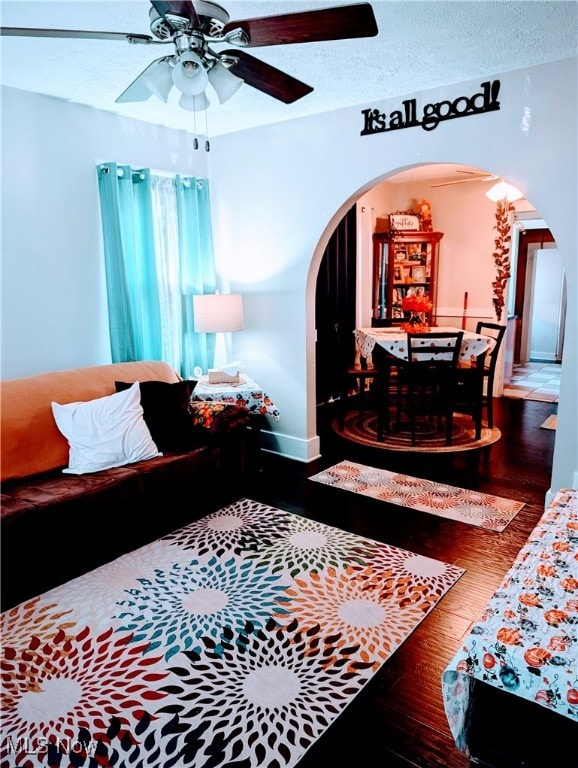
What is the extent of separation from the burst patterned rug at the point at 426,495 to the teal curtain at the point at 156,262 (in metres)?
1.61

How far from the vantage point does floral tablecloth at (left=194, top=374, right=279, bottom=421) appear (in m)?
3.83

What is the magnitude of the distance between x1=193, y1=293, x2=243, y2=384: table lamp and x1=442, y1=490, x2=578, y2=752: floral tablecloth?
2808 mm

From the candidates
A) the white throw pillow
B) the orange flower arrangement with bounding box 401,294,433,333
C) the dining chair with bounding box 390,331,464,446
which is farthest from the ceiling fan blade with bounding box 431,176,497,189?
the white throw pillow

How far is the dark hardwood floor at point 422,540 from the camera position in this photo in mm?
1678

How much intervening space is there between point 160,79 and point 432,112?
6.51 ft

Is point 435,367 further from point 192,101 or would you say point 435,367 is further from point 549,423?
point 192,101

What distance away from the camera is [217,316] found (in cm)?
407

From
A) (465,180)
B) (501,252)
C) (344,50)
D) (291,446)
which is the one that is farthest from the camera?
(465,180)

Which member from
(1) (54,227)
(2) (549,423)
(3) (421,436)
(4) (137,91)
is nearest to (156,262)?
(1) (54,227)

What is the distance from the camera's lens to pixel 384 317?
22.2 feet

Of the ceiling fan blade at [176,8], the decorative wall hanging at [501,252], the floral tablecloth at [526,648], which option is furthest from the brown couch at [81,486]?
the decorative wall hanging at [501,252]

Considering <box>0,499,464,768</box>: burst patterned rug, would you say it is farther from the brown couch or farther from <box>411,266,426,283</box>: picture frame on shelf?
<box>411,266,426,283</box>: picture frame on shelf

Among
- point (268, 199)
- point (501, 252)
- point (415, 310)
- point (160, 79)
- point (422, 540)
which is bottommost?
point (422, 540)

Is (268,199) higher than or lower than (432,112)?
lower
